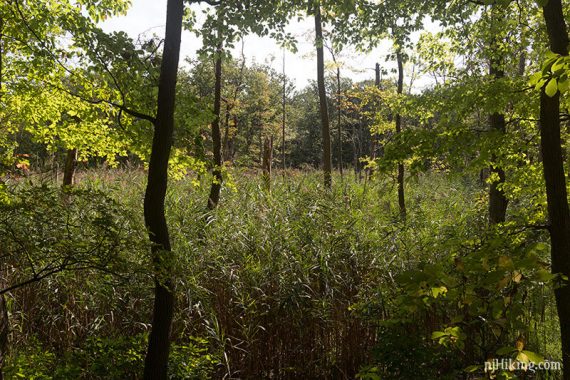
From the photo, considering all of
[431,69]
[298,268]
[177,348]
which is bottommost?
[177,348]

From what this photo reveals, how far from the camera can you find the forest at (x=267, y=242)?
9.20ft

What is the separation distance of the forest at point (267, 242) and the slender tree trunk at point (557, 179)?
0.01 m

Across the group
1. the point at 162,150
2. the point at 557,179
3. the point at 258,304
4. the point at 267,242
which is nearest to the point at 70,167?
the point at 267,242

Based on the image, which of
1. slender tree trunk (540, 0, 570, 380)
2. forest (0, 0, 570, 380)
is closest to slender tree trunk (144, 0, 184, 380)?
forest (0, 0, 570, 380)

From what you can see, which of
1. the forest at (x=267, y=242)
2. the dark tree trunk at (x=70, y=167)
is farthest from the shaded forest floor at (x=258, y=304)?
the dark tree trunk at (x=70, y=167)

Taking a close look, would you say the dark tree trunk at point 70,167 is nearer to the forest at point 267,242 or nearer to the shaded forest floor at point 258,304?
the forest at point 267,242

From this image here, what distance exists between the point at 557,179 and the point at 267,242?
11.5 feet

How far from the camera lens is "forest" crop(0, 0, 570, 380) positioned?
280 centimetres

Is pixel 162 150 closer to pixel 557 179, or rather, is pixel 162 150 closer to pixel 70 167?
pixel 557 179

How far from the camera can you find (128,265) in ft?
9.17

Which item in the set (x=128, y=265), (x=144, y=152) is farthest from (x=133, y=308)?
(x=128, y=265)

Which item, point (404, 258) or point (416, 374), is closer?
point (416, 374)

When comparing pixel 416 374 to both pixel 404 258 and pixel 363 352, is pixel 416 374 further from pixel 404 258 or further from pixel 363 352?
pixel 404 258

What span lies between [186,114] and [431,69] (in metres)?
4.74
